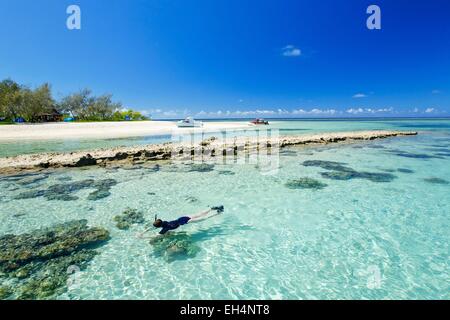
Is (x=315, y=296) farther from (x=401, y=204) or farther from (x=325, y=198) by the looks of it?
(x=401, y=204)

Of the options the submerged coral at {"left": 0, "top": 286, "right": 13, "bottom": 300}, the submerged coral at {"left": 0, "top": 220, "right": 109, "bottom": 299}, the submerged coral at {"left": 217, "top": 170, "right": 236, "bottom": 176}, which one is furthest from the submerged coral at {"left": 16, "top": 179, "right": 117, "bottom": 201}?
the submerged coral at {"left": 217, "top": 170, "right": 236, "bottom": 176}

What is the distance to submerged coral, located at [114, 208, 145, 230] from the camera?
7.39 m

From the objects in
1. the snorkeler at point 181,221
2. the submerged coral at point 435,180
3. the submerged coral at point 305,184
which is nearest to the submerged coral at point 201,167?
the submerged coral at point 305,184

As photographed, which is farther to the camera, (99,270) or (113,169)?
(113,169)

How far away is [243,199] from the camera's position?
966 centimetres

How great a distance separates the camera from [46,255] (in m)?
5.75

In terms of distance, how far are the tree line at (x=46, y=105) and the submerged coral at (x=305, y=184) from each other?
2532 inches

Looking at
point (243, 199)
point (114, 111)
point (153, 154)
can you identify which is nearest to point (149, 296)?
point (243, 199)

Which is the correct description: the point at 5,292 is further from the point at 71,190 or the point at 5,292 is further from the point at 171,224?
the point at 71,190

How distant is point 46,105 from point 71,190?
6295cm

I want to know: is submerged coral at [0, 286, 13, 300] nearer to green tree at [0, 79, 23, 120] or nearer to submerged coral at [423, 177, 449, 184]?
submerged coral at [423, 177, 449, 184]

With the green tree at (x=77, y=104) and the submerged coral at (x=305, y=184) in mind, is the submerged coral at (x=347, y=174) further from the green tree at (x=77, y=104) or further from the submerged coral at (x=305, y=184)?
the green tree at (x=77, y=104)

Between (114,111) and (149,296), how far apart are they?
85.7 metres
